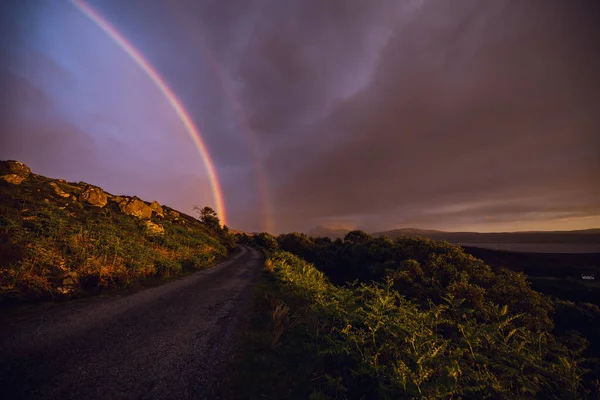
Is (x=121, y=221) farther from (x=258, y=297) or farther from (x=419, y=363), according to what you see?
Answer: (x=419, y=363)

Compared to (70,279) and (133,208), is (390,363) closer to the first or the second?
(70,279)

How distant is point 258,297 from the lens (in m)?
10.8

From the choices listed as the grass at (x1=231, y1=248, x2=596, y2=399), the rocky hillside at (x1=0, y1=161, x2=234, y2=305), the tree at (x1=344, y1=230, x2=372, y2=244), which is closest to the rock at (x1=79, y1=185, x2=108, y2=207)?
the rocky hillside at (x1=0, y1=161, x2=234, y2=305)

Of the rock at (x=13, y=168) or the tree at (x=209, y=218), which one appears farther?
the tree at (x=209, y=218)

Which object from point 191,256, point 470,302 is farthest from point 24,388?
point 191,256

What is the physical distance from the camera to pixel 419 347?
4348 mm

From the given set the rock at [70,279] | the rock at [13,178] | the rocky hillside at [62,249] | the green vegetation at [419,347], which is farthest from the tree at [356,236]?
the rock at [13,178]

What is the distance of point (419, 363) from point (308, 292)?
814 centimetres

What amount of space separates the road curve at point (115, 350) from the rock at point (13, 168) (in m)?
21.7

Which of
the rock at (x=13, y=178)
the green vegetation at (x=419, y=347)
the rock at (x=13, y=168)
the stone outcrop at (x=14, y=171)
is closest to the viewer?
the green vegetation at (x=419, y=347)

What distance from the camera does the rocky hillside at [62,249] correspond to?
8.32 m

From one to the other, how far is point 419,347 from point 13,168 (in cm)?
3324

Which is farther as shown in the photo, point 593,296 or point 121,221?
point 121,221

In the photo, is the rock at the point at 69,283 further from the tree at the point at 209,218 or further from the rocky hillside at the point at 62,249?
the tree at the point at 209,218
